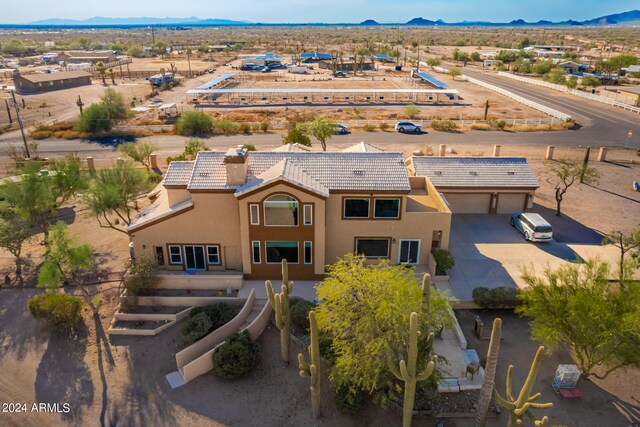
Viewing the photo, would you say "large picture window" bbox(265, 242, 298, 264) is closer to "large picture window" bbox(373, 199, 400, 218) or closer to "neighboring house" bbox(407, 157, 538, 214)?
"large picture window" bbox(373, 199, 400, 218)

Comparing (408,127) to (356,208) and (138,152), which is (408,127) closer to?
(138,152)

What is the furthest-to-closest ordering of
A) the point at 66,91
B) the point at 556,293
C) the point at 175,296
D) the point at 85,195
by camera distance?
the point at 66,91, the point at 85,195, the point at 175,296, the point at 556,293

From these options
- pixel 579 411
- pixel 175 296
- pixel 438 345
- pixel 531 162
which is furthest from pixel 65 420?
pixel 531 162

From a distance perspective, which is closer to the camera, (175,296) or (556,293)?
(556,293)

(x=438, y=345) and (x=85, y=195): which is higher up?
(x=85, y=195)

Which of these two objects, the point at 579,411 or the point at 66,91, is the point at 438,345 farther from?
the point at 66,91

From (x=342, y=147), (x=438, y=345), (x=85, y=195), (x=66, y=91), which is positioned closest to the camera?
(x=438, y=345)

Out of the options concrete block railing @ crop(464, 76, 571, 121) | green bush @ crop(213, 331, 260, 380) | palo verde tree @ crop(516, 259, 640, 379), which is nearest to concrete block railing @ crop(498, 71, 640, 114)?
concrete block railing @ crop(464, 76, 571, 121)
